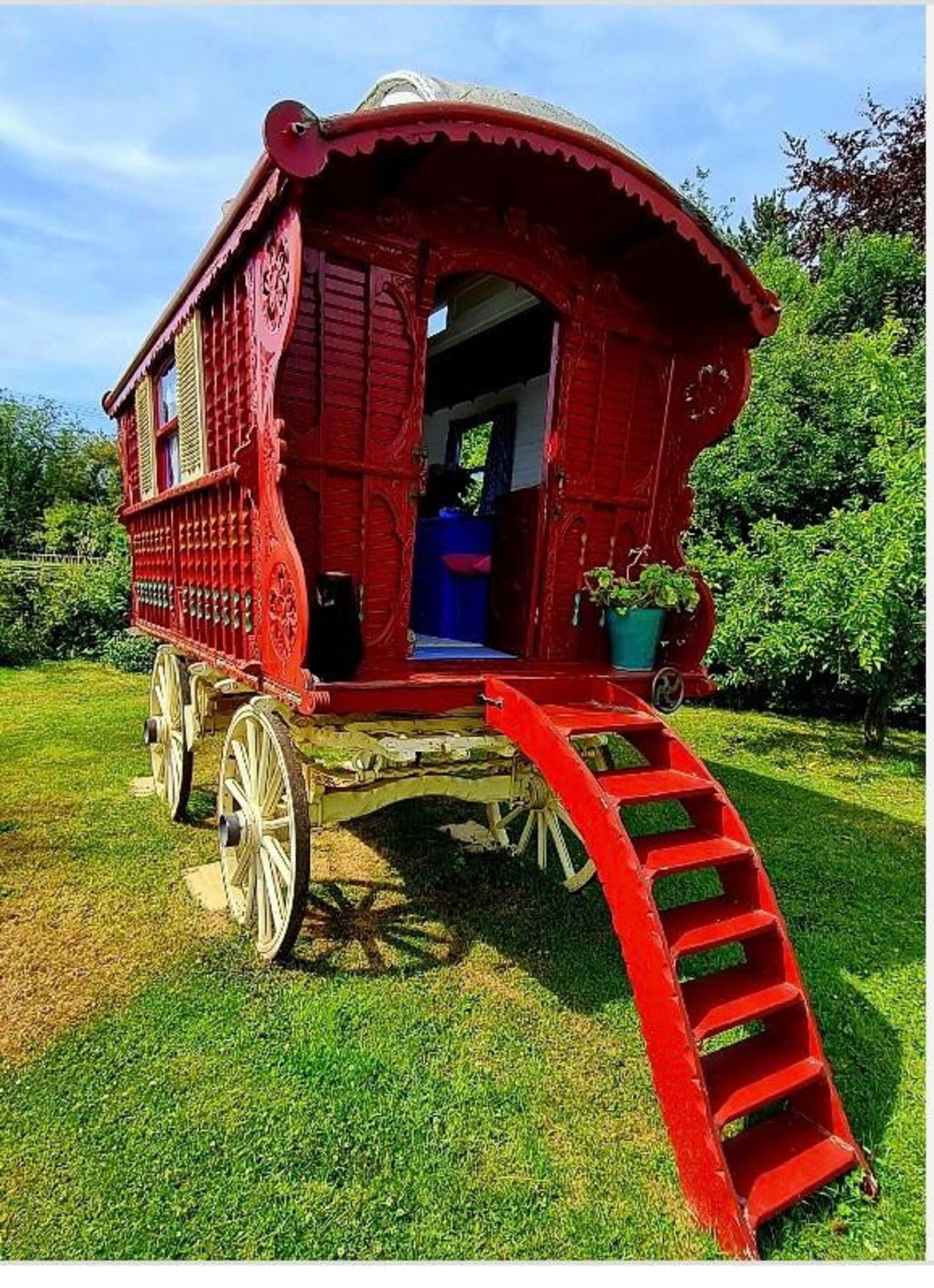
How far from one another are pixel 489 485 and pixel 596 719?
2.57m

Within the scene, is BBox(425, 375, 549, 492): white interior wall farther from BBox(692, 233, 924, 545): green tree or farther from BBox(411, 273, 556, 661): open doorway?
BBox(692, 233, 924, 545): green tree

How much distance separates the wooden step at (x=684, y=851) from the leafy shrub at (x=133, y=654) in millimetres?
11164

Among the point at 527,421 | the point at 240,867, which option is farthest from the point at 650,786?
the point at 527,421

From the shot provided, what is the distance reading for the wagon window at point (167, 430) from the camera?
5465mm

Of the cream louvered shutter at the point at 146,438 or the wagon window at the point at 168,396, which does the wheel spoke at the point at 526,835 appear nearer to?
the wagon window at the point at 168,396

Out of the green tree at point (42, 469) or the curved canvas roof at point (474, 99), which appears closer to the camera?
the curved canvas roof at point (474, 99)

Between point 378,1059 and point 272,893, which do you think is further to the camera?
point 272,893

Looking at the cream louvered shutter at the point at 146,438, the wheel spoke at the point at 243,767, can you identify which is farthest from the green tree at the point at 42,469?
the wheel spoke at the point at 243,767

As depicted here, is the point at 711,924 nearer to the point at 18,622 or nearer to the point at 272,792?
the point at 272,792

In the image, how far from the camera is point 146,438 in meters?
Result: 6.40

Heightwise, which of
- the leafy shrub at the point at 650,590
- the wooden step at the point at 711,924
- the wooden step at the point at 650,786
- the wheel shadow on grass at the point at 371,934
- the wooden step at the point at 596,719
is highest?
the leafy shrub at the point at 650,590

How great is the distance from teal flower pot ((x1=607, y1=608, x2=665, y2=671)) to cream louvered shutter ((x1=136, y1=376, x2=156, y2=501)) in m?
4.22

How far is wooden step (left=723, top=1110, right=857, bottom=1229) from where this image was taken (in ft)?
7.52

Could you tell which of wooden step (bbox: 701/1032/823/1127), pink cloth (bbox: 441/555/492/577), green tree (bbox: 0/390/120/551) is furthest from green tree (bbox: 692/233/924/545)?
green tree (bbox: 0/390/120/551)
